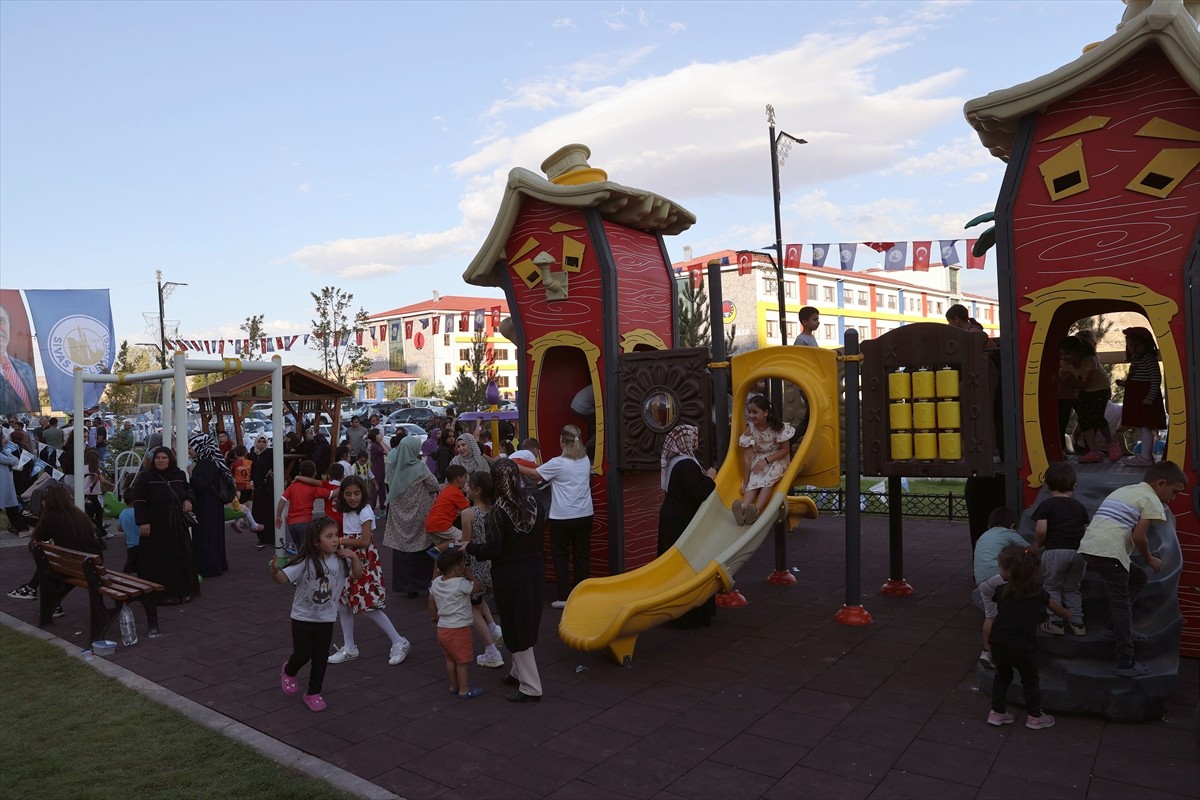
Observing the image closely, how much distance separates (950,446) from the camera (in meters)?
7.19

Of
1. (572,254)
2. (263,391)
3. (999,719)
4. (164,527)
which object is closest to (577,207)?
(572,254)

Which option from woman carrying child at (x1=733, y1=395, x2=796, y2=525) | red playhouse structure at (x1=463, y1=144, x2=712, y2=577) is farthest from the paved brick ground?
red playhouse structure at (x1=463, y1=144, x2=712, y2=577)

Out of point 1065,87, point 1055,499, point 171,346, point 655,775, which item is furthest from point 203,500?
point 171,346

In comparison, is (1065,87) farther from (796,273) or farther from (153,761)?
(796,273)

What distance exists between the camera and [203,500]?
405 inches

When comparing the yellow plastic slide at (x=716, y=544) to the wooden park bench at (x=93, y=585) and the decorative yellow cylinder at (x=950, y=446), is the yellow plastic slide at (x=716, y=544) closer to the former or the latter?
the decorative yellow cylinder at (x=950, y=446)

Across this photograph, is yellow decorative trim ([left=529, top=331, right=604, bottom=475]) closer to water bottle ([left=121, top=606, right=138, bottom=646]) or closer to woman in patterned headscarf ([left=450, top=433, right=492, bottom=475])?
Result: woman in patterned headscarf ([left=450, top=433, right=492, bottom=475])

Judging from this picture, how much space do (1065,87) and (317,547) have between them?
6.78 metres

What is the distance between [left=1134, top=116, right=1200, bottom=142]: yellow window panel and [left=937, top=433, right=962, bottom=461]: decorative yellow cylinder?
108 inches

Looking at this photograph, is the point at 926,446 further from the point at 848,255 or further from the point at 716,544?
the point at 848,255

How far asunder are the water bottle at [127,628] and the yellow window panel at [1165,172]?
9302 mm

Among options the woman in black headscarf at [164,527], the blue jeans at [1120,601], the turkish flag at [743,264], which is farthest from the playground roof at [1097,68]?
the turkish flag at [743,264]

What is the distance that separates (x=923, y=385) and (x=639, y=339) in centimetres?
340

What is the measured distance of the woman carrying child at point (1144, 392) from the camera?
7207 mm
